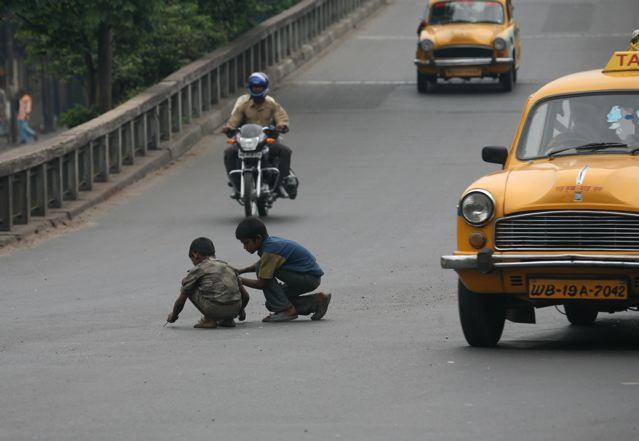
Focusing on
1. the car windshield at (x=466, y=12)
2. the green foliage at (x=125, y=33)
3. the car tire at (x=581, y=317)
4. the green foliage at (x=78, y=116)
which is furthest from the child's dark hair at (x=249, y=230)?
the car windshield at (x=466, y=12)

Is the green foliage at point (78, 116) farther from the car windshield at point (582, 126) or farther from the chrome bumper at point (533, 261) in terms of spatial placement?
the chrome bumper at point (533, 261)

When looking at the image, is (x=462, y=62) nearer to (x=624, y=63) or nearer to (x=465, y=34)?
(x=465, y=34)

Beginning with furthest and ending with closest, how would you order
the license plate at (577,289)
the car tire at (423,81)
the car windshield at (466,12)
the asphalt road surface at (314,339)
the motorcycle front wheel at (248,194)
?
the car windshield at (466,12), the car tire at (423,81), the motorcycle front wheel at (248,194), the license plate at (577,289), the asphalt road surface at (314,339)

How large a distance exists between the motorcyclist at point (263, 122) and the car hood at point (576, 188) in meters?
9.92

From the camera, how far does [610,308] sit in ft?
37.5

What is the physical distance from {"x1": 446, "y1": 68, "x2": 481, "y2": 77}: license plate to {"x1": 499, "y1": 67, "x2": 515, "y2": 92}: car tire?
0.50 m

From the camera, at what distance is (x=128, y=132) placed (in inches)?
1022

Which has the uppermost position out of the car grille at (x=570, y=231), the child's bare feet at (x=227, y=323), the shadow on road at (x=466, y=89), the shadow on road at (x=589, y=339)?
the car grille at (x=570, y=231)

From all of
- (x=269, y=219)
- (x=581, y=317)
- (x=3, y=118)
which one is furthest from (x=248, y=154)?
(x=3, y=118)

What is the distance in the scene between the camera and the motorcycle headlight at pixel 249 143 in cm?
2111

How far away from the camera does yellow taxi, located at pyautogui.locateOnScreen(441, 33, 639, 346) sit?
434 inches

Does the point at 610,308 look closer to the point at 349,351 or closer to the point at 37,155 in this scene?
the point at 349,351

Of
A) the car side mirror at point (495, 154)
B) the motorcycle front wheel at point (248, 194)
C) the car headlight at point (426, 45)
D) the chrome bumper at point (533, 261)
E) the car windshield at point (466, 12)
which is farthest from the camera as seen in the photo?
the car windshield at point (466, 12)

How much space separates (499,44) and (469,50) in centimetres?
61
